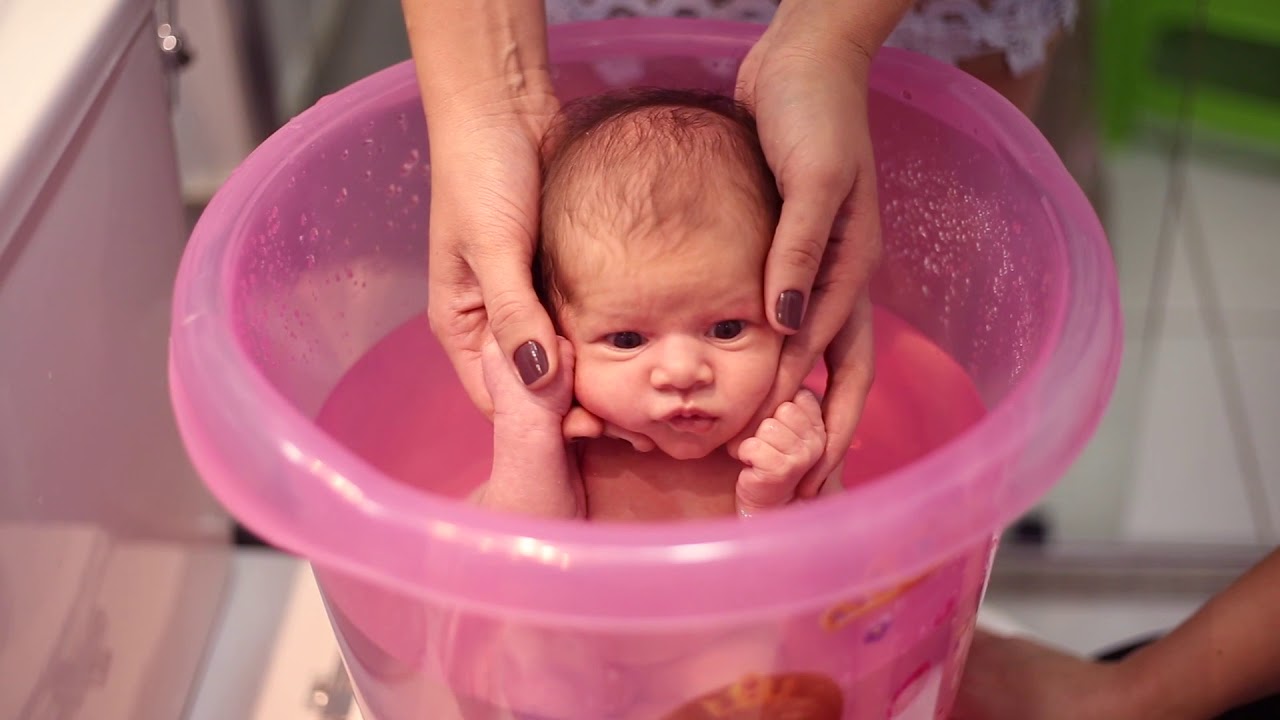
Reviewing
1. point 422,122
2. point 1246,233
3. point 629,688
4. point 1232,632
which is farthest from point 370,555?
point 1246,233

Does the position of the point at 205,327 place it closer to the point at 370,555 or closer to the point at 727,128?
the point at 370,555

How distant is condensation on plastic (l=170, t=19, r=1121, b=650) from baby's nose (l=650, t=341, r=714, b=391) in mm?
153

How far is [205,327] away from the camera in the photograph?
526mm

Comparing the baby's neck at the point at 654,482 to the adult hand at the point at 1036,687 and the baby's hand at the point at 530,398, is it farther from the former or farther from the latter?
the adult hand at the point at 1036,687

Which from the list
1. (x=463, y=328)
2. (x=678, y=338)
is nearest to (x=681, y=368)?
(x=678, y=338)

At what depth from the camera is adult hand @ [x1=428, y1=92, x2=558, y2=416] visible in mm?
592

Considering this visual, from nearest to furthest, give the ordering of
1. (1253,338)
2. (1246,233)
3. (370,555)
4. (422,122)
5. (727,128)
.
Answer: (370,555) → (727,128) → (422,122) → (1253,338) → (1246,233)

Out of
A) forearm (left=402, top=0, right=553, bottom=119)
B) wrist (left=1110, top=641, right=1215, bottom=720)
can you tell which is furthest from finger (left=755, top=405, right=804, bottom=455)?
wrist (left=1110, top=641, right=1215, bottom=720)

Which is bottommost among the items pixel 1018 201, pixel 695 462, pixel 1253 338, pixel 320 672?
pixel 1253 338

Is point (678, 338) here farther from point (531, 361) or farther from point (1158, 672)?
point (1158, 672)

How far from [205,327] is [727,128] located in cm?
27

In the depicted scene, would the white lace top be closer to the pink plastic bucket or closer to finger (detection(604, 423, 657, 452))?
the pink plastic bucket

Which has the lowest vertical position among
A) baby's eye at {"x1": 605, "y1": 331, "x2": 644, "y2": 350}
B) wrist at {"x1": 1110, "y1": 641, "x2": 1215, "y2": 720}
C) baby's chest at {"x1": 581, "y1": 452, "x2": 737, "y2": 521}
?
wrist at {"x1": 1110, "y1": 641, "x2": 1215, "y2": 720}

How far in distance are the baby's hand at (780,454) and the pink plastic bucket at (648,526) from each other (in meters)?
0.11
